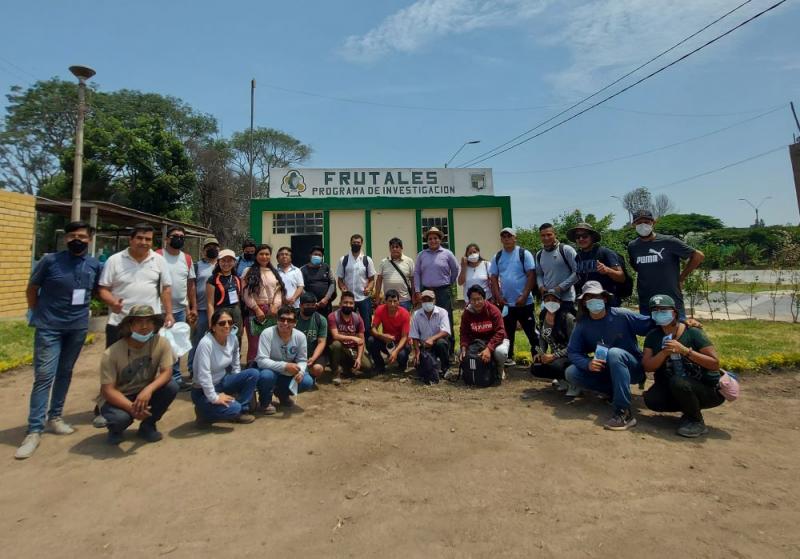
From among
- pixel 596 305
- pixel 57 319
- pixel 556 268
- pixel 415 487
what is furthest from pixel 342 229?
pixel 415 487

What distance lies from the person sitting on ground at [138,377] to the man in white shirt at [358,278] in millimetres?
2870

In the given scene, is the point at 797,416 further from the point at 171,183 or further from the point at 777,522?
the point at 171,183

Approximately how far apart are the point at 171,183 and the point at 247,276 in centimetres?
2086

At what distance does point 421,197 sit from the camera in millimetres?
14461

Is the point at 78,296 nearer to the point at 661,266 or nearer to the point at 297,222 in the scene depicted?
the point at 661,266

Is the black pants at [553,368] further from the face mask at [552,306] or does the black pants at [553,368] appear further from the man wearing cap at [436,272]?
the man wearing cap at [436,272]

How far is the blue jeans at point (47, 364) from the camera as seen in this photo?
12.4 feet

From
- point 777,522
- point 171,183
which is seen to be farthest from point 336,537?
point 171,183

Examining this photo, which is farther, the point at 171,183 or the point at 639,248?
the point at 171,183

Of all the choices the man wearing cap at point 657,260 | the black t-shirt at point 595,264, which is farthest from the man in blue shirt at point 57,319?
the man wearing cap at point 657,260

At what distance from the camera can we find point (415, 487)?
3.04 meters

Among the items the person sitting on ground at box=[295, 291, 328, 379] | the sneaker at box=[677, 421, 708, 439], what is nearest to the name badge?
the person sitting on ground at box=[295, 291, 328, 379]

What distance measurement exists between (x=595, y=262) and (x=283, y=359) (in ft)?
12.0

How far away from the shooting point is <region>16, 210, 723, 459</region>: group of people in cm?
379
